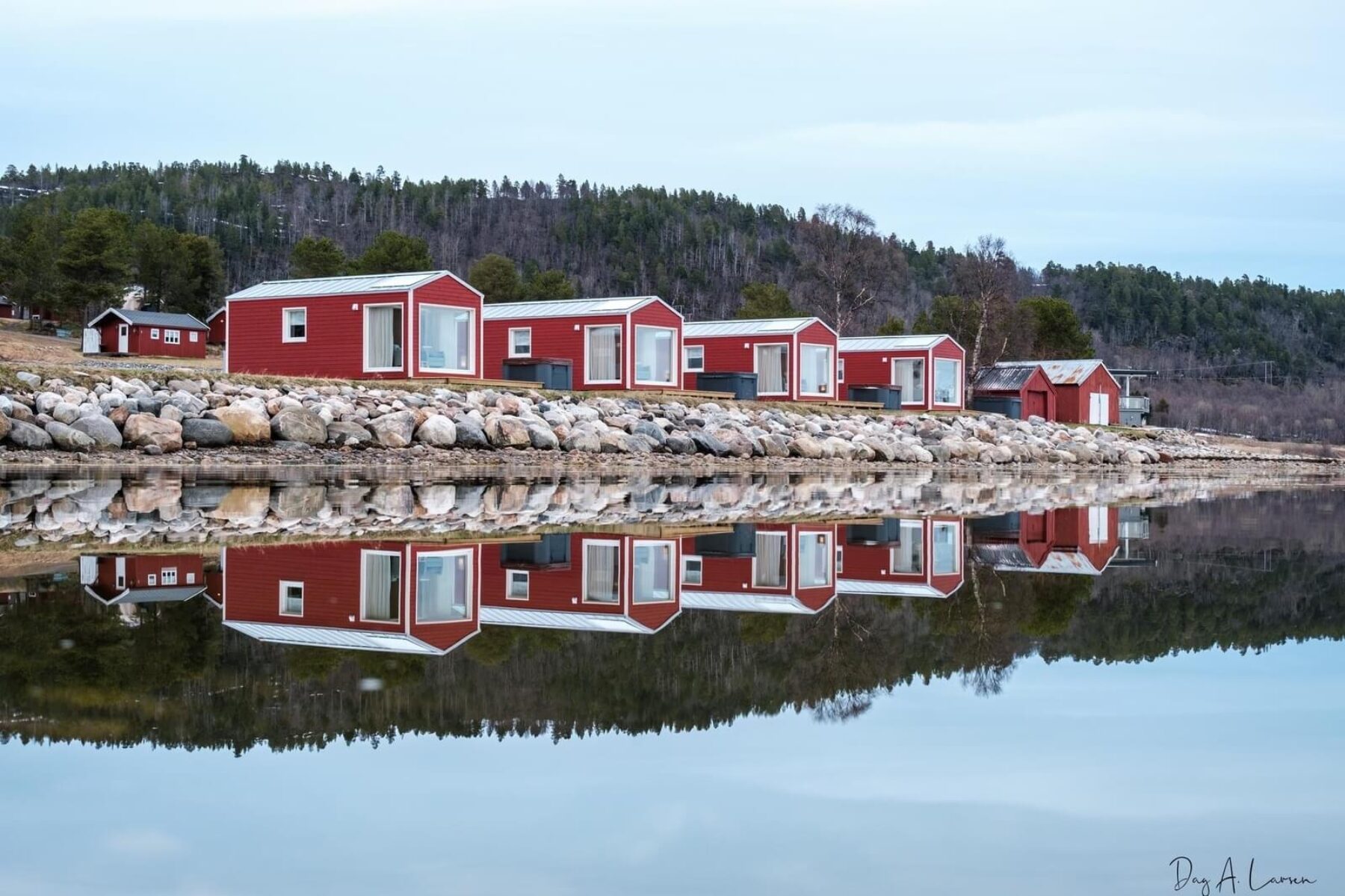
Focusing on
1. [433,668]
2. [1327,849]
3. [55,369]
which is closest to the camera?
[1327,849]

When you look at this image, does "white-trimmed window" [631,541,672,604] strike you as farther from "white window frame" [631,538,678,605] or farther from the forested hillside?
the forested hillside

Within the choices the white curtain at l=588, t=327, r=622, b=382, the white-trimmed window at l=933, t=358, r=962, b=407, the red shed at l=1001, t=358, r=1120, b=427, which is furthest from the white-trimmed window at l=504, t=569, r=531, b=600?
the red shed at l=1001, t=358, r=1120, b=427

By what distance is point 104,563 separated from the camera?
8492 millimetres

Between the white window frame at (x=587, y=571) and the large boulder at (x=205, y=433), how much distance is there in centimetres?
1270

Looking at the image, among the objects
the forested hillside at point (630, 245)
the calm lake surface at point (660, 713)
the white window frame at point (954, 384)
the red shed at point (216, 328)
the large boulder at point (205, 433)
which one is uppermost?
the forested hillside at point (630, 245)

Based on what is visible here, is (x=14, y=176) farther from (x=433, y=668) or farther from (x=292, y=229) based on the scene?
(x=433, y=668)

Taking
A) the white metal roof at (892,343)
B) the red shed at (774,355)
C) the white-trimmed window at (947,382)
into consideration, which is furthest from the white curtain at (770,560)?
the white-trimmed window at (947,382)

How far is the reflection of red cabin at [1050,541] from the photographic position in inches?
401

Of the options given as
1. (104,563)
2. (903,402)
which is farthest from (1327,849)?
(903,402)

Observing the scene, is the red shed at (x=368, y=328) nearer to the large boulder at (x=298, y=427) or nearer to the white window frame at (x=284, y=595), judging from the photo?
the large boulder at (x=298, y=427)

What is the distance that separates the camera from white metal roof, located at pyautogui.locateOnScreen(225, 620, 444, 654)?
575cm

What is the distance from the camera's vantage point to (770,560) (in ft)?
32.4

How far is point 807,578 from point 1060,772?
4887mm

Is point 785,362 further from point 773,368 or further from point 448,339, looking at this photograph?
point 448,339
